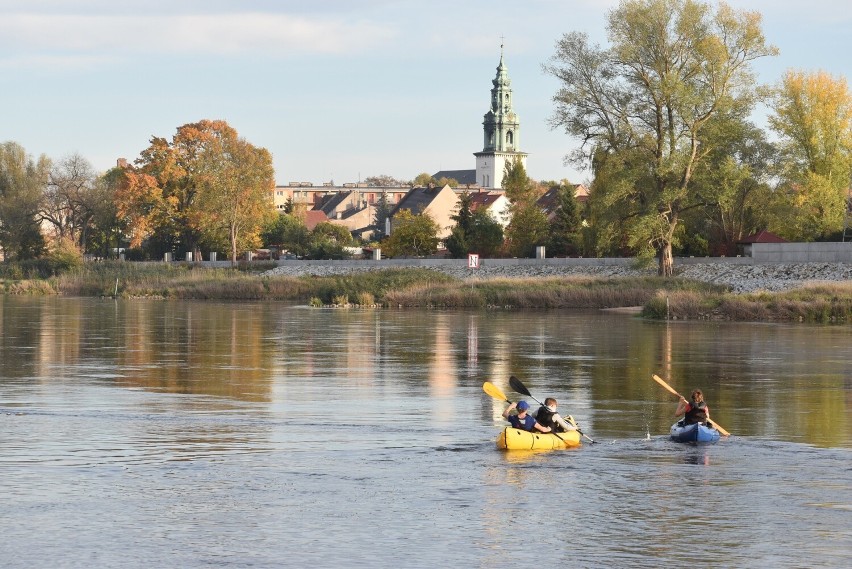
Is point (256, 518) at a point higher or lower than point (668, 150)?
lower

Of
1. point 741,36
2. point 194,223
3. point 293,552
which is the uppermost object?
point 741,36

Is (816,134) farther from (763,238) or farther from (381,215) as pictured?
(381,215)

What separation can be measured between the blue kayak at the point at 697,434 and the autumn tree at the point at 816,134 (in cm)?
6635

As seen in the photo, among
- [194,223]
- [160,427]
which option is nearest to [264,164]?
[194,223]

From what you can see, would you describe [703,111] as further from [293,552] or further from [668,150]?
[293,552]

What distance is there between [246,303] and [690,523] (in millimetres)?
66709

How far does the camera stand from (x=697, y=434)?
78.8 feet

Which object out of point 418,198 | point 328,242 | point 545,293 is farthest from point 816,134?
point 418,198

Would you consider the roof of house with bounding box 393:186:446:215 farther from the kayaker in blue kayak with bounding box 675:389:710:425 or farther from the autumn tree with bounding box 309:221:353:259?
the kayaker in blue kayak with bounding box 675:389:710:425

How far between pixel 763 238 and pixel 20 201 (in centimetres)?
7106

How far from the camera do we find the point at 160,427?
25.7 meters

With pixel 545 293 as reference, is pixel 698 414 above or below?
below

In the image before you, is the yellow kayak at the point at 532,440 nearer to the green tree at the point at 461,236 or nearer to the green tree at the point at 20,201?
the green tree at the point at 461,236

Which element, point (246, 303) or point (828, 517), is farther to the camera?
point (246, 303)
